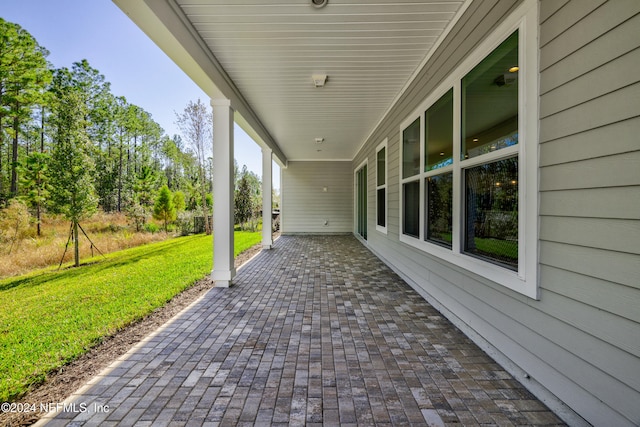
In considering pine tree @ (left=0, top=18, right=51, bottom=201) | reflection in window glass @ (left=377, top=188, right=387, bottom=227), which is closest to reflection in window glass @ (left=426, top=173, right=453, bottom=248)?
reflection in window glass @ (left=377, top=188, right=387, bottom=227)

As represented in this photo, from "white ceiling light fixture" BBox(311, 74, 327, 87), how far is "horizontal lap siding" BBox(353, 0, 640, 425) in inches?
87.1

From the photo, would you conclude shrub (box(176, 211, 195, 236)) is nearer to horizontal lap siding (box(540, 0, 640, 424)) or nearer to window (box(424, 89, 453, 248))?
window (box(424, 89, 453, 248))

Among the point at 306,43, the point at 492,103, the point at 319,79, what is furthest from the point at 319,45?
the point at 492,103

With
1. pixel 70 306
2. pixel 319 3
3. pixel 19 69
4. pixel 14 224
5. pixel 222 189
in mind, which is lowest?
pixel 70 306

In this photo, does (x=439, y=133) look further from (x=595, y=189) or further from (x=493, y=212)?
(x=595, y=189)

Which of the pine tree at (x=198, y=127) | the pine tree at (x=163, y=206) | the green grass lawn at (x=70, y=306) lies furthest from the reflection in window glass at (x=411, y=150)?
the pine tree at (x=163, y=206)

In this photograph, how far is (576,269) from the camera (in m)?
1.40

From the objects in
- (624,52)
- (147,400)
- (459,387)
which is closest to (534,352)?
(459,387)

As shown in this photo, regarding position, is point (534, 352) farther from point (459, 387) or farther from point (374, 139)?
point (374, 139)

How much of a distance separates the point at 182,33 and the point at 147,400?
9.49ft

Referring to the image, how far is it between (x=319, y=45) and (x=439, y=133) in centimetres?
163

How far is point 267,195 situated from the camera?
755cm

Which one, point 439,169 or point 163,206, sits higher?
point 439,169

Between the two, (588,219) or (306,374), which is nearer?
(588,219)
